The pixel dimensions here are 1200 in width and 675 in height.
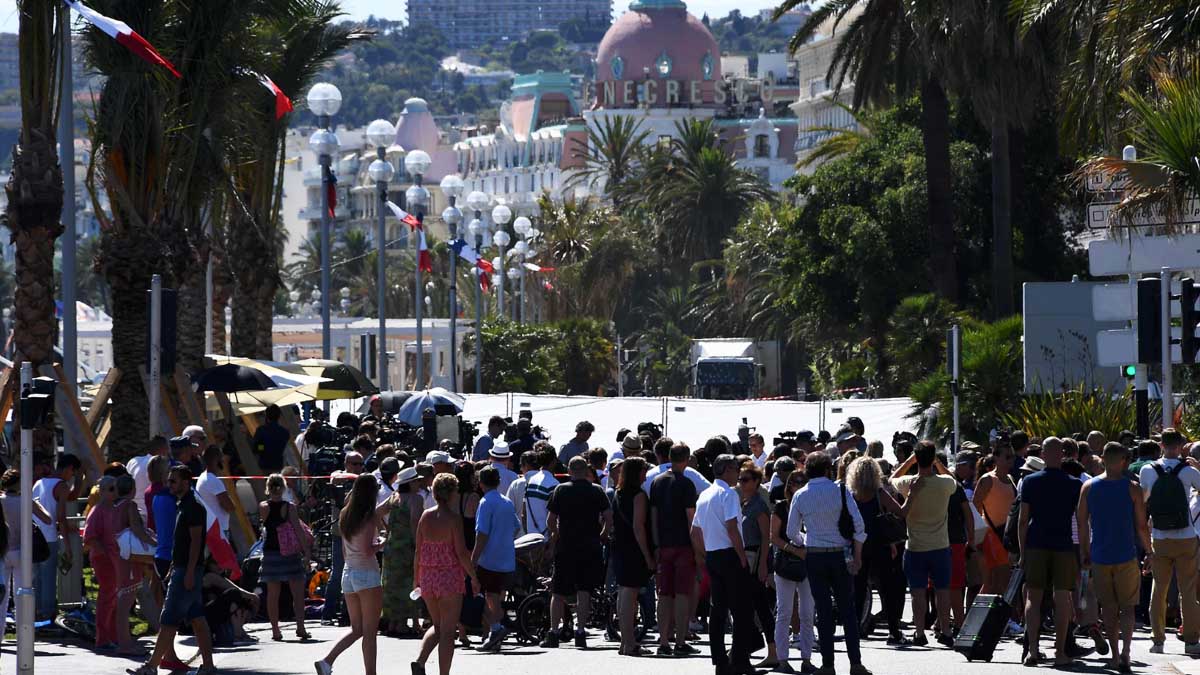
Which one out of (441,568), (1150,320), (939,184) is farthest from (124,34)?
(939,184)

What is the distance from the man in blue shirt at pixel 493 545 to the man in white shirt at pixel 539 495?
4.18 feet

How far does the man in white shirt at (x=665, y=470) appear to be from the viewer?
53.7 feet

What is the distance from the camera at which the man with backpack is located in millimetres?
16141

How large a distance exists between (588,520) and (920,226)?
3382 centimetres

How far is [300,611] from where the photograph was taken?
58.0 ft

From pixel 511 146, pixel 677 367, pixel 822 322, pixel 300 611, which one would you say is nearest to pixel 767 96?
pixel 511 146

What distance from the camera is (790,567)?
15273 mm

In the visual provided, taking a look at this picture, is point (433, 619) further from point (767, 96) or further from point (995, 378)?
point (767, 96)

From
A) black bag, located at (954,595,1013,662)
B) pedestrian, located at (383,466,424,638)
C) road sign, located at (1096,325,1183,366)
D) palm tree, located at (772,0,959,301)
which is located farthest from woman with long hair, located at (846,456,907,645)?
palm tree, located at (772,0,959,301)

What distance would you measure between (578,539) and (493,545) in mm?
642

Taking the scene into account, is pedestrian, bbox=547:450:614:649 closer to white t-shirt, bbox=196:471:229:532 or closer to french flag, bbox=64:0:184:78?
white t-shirt, bbox=196:471:229:532

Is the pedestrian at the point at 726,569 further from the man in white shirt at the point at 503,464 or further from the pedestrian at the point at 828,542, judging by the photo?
the man in white shirt at the point at 503,464

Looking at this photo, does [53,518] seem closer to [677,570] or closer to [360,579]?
[360,579]

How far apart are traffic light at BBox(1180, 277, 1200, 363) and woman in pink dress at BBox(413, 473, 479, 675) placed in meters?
7.00
